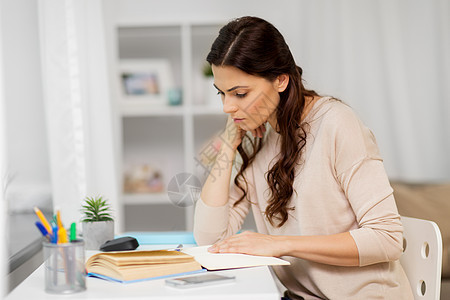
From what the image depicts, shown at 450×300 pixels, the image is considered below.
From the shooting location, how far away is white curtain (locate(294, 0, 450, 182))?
7.66 feet

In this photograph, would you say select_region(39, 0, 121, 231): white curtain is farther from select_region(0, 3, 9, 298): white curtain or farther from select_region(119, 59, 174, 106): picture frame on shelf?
select_region(119, 59, 174, 106): picture frame on shelf

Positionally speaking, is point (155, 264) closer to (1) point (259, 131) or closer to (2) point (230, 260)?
(2) point (230, 260)

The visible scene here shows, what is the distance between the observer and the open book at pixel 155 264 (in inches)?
36.1

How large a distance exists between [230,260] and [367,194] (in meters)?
0.34

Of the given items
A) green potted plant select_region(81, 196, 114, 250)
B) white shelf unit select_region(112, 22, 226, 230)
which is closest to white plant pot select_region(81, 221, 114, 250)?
green potted plant select_region(81, 196, 114, 250)

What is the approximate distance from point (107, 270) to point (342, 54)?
1677 millimetres

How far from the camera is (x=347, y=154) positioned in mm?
1212

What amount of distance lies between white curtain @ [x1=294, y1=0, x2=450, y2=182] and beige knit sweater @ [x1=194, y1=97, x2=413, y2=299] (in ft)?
3.49

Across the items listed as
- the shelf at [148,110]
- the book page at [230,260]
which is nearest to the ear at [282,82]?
the book page at [230,260]

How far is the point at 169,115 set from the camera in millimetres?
2699

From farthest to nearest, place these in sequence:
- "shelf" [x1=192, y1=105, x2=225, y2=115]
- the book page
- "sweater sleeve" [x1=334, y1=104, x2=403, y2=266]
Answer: "shelf" [x1=192, y1=105, x2=225, y2=115] < "sweater sleeve" [x1=334, y1=104, x2=403, y2=266] < the book page

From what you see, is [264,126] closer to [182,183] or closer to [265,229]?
[265,229]

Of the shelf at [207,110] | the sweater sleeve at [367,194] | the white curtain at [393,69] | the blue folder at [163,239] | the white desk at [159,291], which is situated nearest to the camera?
the white desk at [159,291]

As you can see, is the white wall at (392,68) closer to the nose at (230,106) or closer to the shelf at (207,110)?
the shelf at (207,110)
